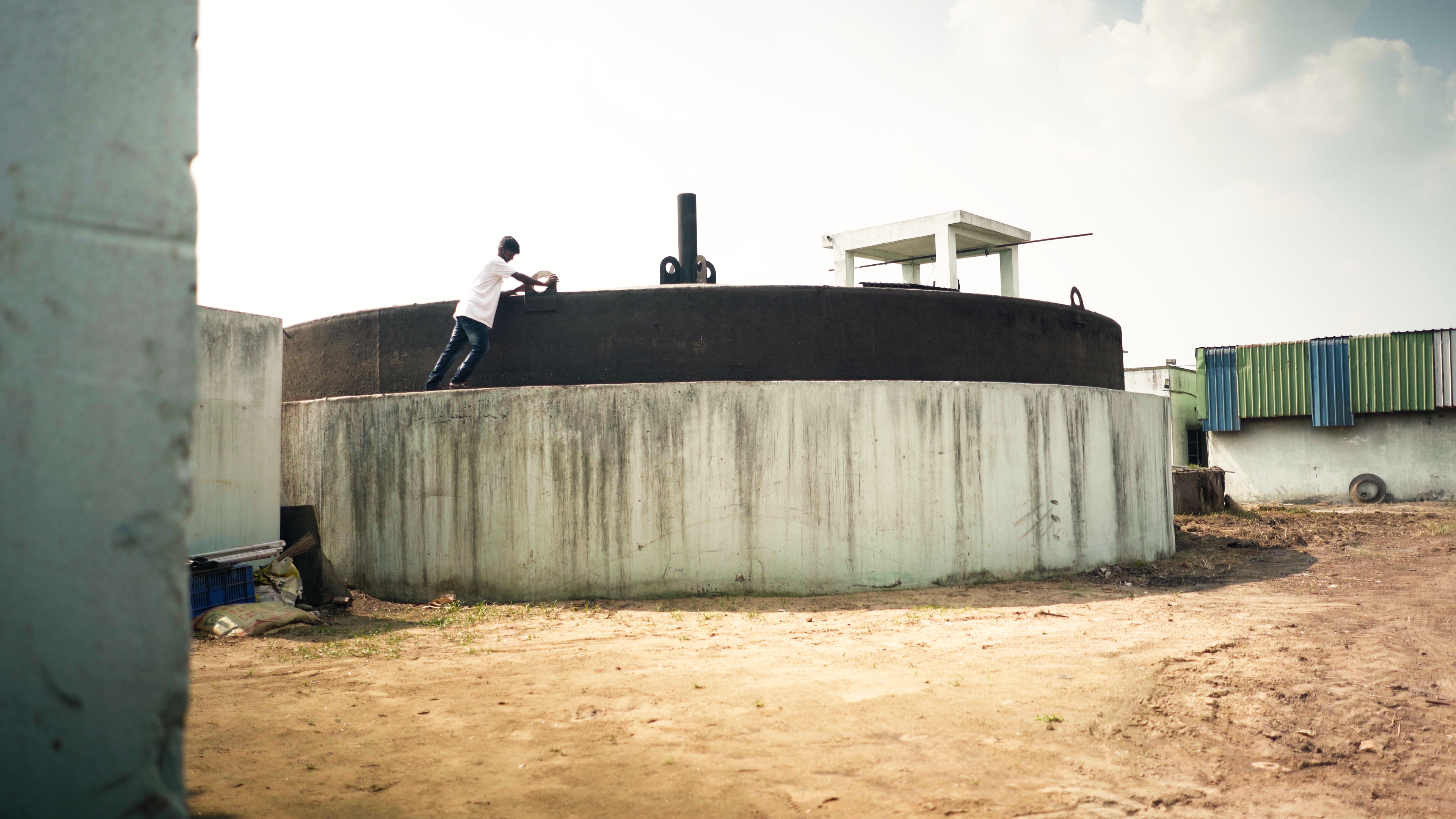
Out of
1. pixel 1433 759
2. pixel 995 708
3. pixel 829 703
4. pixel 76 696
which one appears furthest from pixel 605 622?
pixel 76 696

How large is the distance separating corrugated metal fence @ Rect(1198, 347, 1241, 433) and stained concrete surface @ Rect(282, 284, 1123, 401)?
17608mm

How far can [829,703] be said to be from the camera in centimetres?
450

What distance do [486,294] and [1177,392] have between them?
80.5ft

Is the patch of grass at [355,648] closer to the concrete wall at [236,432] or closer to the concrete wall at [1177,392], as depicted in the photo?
the concrete wall at [236,432]

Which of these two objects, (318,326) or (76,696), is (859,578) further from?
(76,696)

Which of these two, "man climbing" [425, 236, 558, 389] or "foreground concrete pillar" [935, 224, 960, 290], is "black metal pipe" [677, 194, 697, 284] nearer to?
"man climbing" [425, 236, 558, 389]

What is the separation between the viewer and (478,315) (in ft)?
27.8

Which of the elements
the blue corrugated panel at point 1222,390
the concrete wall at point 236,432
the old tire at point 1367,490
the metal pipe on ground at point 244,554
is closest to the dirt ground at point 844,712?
the metal pipe on ground at point 244,554

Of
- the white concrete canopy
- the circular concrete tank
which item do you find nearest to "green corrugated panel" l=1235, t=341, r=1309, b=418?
the white concrete canopy

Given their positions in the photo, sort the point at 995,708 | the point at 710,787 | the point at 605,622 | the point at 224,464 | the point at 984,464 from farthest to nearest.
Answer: the point at 984,464 → the point at 224,464 → the point at 605,622 → the point at 995,708 → the point at 710,787

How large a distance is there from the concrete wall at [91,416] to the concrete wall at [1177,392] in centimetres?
2819

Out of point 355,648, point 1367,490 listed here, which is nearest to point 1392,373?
point 1367,490

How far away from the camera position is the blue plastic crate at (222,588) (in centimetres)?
702

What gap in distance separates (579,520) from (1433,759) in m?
6.03
